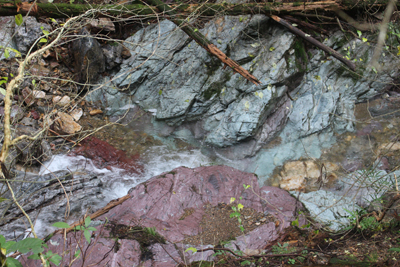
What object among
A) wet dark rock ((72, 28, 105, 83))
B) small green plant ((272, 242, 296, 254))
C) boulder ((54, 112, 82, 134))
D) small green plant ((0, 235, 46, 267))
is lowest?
boulder ((54, 112, 82, 134))

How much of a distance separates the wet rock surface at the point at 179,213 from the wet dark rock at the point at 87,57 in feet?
11.6

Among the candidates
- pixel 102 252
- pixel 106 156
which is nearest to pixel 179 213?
pixel 102 252

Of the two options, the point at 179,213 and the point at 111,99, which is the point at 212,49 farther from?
the point at 179,213

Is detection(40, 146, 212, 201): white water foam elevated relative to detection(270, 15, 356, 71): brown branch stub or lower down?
lower down

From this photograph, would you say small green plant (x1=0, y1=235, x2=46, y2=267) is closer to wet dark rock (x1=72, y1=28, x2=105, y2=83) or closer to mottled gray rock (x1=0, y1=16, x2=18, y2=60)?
wet dark rock (x1=72, y1=28, x2=105, y2=83)

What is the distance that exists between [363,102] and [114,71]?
19.5 ft

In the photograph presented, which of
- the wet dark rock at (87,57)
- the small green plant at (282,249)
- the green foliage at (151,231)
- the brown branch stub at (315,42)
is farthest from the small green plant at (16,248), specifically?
the brown branch stub at (315,42)

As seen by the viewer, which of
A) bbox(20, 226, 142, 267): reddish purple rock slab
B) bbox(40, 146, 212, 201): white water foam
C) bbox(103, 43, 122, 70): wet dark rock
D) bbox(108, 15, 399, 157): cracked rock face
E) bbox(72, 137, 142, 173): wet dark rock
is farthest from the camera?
bbox(103, 43, 122, 70): wet dark rock

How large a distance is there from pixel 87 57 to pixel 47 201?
3542 mm

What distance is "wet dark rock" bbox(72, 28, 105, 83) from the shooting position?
595 centimetres

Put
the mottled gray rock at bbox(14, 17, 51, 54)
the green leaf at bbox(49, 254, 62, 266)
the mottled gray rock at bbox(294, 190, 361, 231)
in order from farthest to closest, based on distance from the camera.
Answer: the mottled gray rock at bbox(14, 17, 51, 54) → the mottled gray rock at bbox(294, 190, 361, 231) → the green leaf at bbox(49, 254, 62, 266)

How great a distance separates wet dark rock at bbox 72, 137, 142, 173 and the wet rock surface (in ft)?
4.29

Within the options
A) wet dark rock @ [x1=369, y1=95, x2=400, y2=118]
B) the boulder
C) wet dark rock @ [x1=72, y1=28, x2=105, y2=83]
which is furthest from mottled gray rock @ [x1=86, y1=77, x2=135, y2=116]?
wet dark rock @ [x1=369, y1=95, x2=400, y2=118]

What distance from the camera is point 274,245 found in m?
3.10
